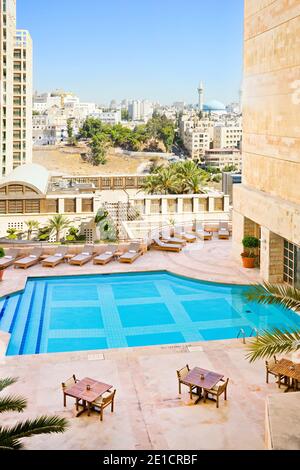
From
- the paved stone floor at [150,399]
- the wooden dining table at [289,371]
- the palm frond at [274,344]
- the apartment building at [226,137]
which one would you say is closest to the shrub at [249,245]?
the paved stone floor at [150,399]

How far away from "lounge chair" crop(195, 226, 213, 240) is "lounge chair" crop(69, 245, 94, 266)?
5710mm

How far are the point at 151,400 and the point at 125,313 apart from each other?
6126mm

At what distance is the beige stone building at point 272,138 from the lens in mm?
16344

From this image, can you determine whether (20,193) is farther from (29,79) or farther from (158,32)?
(158,32)

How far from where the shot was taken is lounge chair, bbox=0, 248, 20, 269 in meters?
20.6

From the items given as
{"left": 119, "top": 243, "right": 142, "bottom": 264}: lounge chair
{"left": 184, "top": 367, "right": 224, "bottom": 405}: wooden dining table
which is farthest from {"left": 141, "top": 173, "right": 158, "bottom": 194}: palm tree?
{"left": 184, "top": 367, "right": 224, "bottom": 405}: wooden dining table

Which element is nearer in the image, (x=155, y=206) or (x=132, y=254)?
(x=132, y=254)

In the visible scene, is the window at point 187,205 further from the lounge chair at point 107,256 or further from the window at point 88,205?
the lounge chair at point 107,256

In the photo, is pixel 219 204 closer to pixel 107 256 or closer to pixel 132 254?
pixel 132 254

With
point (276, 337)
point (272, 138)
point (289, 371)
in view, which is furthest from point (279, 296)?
point (272, 138)

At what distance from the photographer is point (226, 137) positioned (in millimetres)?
138750

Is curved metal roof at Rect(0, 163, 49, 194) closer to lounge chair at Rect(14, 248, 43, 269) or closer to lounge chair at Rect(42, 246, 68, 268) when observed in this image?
lounge chair at Rect(14, 248, 43, 269)

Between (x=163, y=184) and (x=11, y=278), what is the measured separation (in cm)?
2096
